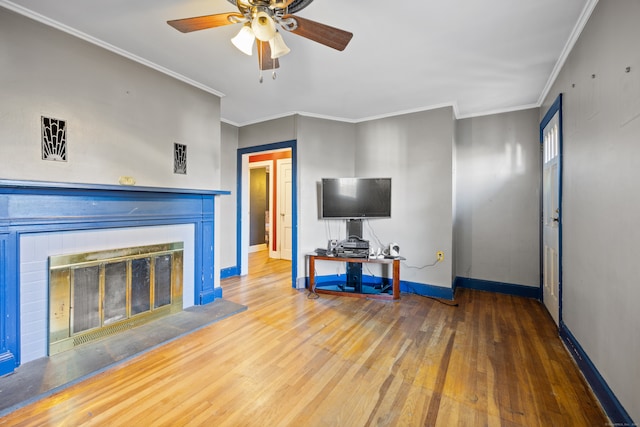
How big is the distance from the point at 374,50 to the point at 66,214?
2860 millimetres

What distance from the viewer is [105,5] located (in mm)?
1915

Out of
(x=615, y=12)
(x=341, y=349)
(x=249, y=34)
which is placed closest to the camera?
(x=615, y=12)

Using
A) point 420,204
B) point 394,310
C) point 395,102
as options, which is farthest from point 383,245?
point 395,102

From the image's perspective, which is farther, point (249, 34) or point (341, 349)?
point (341, 349)

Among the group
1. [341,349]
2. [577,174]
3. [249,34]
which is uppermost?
[249,34]

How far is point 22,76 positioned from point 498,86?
4318 mm

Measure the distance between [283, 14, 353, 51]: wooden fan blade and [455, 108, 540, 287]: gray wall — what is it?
2995 millimetres

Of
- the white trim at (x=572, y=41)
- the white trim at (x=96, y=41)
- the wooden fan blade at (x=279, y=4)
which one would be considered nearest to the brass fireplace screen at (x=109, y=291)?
the white trim at (x=96, y=41)

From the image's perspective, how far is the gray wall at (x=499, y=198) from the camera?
12.1 feet

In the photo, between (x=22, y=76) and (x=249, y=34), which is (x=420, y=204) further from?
(x=22, y=76)

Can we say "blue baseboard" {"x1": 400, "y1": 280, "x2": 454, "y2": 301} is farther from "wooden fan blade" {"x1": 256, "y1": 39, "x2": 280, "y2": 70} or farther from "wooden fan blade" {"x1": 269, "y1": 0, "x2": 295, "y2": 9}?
"wooden fan blade" {"x1": 269, "y1": 0, "x2": 295, "y2": 9}

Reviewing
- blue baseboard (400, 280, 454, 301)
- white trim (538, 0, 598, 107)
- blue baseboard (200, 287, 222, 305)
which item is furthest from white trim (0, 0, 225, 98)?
blue baseboard (400, 280, 454, 301)

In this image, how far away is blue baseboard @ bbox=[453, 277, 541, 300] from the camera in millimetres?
3670

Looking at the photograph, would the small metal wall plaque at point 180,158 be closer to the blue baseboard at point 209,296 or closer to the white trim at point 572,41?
the blue baseboard at point 209,296
